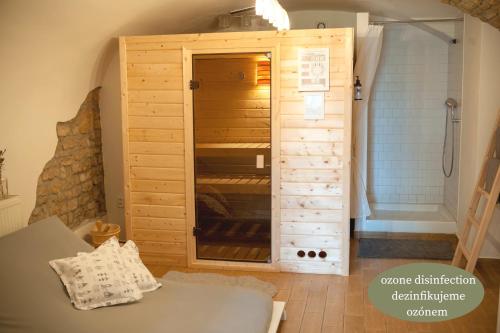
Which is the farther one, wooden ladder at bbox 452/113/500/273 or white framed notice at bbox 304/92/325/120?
white framed notice at bbox 304/92/325/120

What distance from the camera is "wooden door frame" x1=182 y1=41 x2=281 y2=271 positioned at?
432 centimetres

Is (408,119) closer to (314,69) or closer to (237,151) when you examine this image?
(314,69)

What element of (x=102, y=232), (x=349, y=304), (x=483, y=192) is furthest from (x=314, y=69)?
(x=102, y=232)

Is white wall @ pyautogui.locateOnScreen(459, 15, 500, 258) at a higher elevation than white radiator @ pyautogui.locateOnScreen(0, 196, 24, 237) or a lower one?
higher

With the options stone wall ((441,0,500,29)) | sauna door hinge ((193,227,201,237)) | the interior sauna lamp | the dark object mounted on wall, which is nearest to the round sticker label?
the interior sauna lamp

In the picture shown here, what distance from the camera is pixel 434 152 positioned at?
20.3 ft

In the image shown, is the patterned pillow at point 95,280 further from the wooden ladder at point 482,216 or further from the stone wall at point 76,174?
the wooden ladder at point 482,216

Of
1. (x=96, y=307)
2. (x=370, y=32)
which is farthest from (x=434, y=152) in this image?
(x=96, y=307)

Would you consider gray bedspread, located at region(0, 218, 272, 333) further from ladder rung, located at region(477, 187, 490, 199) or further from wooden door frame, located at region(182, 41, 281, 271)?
ladder rung, located at region(477, 187, 490, 199)

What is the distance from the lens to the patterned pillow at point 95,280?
2.89m

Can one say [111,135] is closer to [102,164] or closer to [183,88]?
[102,164]

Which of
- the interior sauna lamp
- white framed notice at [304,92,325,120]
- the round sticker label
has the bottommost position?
the round sticker label

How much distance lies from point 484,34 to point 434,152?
1.99 m

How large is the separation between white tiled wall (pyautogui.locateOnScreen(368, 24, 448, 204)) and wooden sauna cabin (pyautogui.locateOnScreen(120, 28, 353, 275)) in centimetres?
217
